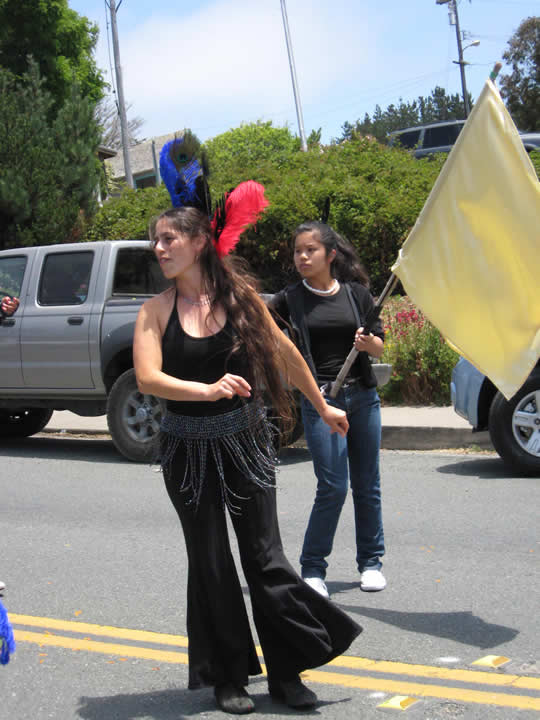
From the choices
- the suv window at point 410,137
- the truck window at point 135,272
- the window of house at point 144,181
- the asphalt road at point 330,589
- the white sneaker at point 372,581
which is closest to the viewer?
the asphalt road at point 330,589

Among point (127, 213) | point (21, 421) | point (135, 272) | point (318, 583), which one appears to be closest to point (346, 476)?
point (318, 583)

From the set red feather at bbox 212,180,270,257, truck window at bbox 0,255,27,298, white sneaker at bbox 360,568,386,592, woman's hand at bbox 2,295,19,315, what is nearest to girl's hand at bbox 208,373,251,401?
red feather at bbox 212,180,270,257

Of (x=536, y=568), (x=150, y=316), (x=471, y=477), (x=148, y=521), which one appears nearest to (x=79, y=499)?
(x=148, y=521)

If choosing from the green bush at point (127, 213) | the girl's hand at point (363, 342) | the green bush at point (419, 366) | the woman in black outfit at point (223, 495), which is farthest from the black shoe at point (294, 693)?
the green bush at point (127, 213)

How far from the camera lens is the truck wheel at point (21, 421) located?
1147 cm

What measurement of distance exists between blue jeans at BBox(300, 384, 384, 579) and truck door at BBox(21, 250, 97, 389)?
5043mm

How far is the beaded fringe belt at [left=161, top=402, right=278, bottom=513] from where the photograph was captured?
3711 mm

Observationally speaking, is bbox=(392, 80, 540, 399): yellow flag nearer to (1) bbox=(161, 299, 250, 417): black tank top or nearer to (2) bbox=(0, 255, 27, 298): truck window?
(1) bbox=(161, 299, 250, 417): black tank top

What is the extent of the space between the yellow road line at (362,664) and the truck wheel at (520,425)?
13.0ft

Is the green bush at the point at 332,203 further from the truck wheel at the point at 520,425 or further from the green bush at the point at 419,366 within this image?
the truck wheel at the point at 520,425

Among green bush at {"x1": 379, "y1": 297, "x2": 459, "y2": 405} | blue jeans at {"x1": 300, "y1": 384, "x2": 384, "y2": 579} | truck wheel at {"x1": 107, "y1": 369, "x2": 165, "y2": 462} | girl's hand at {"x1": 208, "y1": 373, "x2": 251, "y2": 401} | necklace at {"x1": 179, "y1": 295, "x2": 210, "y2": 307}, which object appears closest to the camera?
girl's hand at {"x1": 208, "y1": 373, "x2": 251, "y2": 401}

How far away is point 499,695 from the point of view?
381 centimetres

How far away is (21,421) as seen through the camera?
1151 centimetres

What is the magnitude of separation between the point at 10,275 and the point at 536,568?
6.93 m
